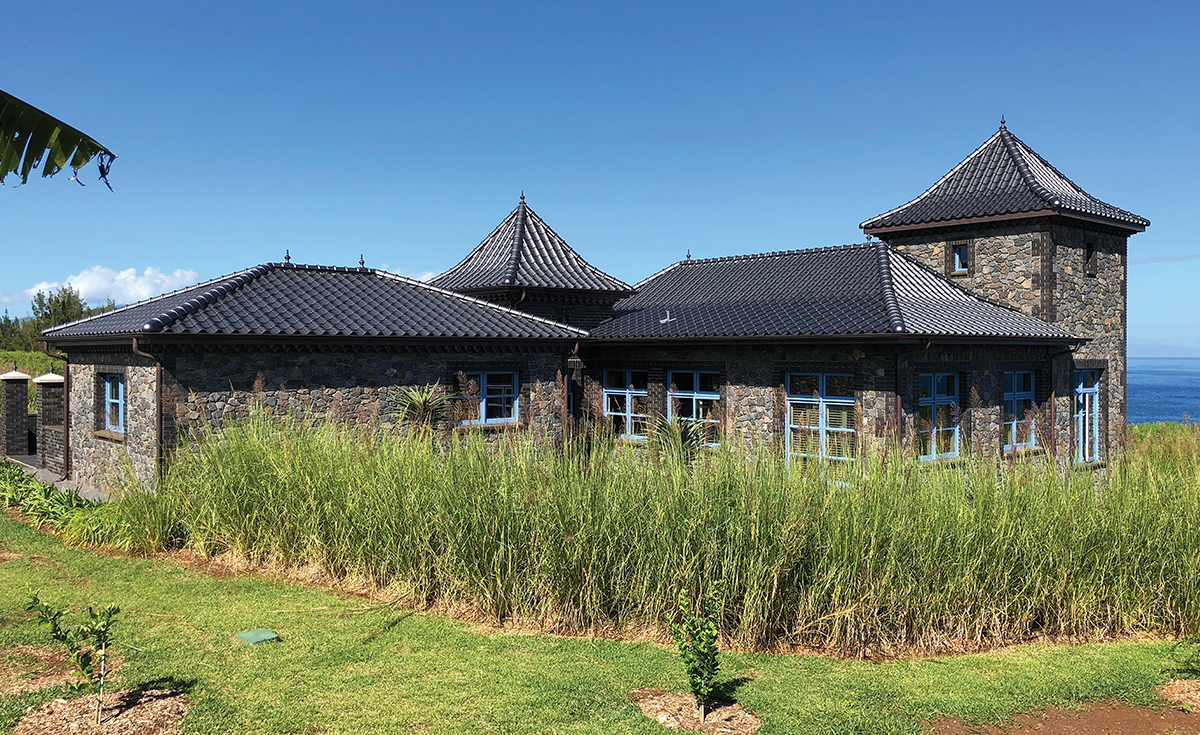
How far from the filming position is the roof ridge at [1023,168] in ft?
56.9

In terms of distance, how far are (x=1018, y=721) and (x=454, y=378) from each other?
11791 mm

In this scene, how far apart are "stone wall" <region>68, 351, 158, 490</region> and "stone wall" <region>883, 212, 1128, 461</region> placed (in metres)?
15.9

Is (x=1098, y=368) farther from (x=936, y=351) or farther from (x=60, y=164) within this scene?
(x=60, y=164)

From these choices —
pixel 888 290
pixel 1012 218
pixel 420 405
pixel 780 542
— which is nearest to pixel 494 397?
pixel 420 405

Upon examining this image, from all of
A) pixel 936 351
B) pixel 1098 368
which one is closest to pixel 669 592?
pixel 936 351

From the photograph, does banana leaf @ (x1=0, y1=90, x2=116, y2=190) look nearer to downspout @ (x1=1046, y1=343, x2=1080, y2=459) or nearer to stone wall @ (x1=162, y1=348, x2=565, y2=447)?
stone wall @ (x1=162, y1=348, x2=565, y2=447)

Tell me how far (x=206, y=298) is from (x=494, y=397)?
5366 millimetres

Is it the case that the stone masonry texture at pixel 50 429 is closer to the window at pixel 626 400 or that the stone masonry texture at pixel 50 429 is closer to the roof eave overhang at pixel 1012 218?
the window at pixel 626 400

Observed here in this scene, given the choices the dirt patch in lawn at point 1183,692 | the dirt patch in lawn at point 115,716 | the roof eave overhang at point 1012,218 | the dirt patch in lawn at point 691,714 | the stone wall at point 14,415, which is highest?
the roof eave overhang at point 1012,218

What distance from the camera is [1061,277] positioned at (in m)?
17.9

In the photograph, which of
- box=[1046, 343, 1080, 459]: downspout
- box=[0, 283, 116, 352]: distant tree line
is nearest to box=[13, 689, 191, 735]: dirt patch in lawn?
box=[1046, 343, 1080, 459]: downspout

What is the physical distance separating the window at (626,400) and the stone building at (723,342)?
69 millimetres

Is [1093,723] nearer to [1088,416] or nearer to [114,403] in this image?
[114,403]

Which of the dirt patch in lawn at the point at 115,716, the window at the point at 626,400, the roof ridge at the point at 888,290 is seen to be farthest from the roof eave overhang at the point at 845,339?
the dirt patch in lawn at the point at 115,716
